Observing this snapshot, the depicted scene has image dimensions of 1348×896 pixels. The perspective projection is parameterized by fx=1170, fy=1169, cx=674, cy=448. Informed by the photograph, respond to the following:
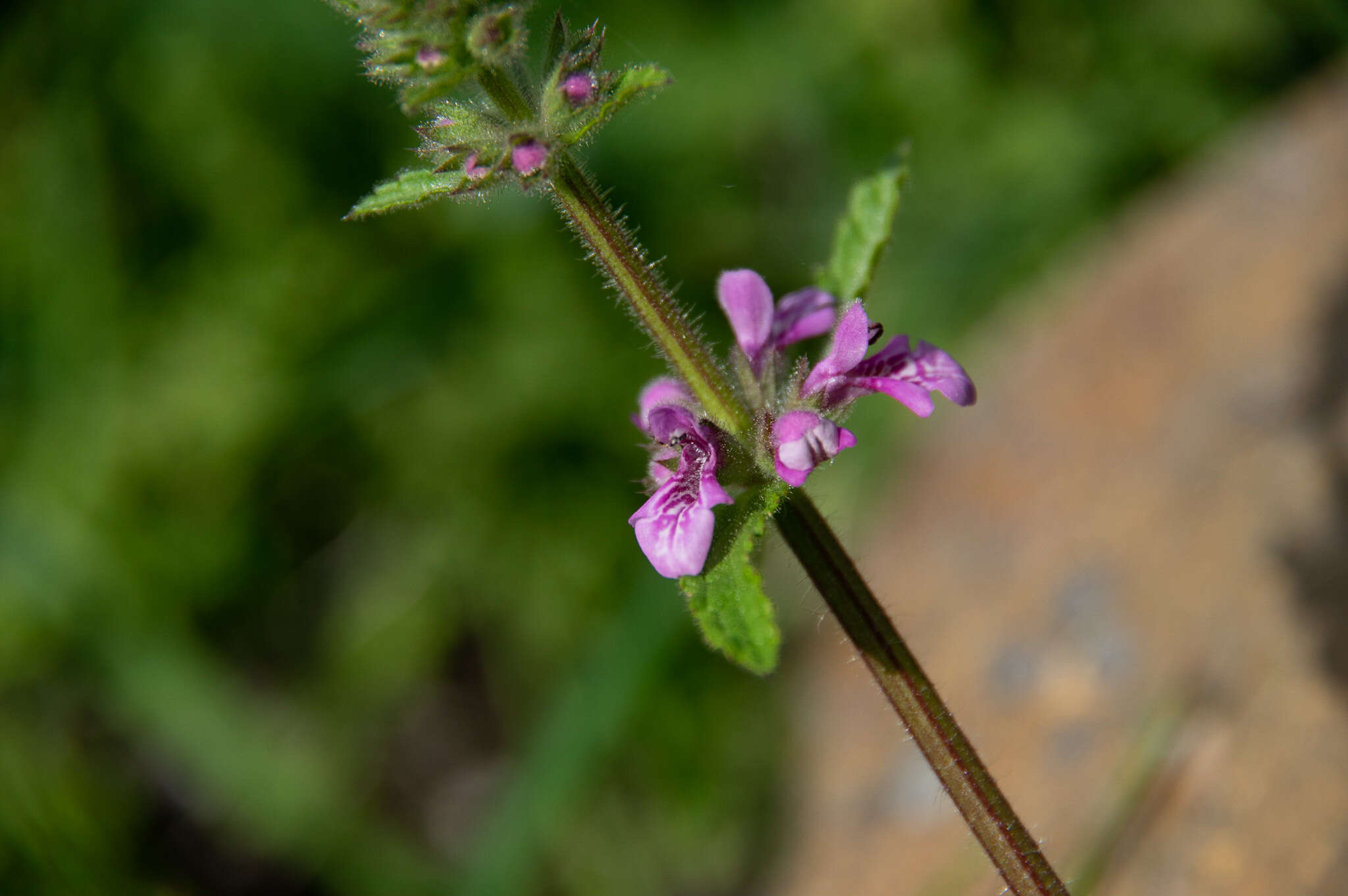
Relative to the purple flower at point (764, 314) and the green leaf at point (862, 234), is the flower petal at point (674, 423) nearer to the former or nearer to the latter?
the purple flower at point (764, 314)

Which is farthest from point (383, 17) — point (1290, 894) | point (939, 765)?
point (1290, 894)

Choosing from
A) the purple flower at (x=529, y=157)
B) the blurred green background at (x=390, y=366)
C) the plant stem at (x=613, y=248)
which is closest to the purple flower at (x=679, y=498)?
the plant stem at (x=613, y=248)

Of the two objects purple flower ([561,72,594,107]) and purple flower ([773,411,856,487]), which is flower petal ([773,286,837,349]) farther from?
purple flower ([561,72,594,107])

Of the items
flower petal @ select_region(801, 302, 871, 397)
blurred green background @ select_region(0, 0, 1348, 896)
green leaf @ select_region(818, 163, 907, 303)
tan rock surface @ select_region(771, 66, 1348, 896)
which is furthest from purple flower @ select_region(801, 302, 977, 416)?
blurred green background @ select_region(0, 0, 1348, 896)

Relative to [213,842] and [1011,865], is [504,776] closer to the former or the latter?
[213,842]

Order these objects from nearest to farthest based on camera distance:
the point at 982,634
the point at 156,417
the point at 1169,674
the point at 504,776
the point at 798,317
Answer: the point at 798,317 → the point at 1169,674 → the point at 982,634 → the point at 504,776 → the point at 156,417

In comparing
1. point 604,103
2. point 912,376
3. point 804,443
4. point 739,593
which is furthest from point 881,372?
point 604,103
